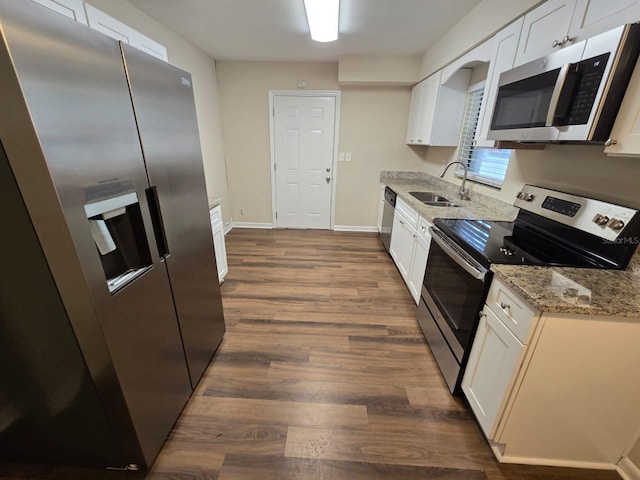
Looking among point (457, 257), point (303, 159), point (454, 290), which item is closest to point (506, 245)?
point (457, 257)

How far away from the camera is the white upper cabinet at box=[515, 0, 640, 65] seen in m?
1.11

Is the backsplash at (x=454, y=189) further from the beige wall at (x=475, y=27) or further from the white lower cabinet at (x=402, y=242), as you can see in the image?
the beige wall at (x=475, y=27)

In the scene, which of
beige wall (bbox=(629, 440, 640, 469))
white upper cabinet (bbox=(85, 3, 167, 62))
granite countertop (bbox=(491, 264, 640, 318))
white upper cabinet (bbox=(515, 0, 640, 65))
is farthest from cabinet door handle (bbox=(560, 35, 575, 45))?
white upper cabinet (bbox=(85, 3, 167, 62))

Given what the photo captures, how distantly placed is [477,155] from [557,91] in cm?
177

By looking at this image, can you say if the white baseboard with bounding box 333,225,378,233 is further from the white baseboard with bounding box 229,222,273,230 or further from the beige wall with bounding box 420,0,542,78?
the beige wall with bounding box 420,0,542,78

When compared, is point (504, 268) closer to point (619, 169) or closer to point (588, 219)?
point (588, 219)

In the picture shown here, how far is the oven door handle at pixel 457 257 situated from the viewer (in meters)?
1.37

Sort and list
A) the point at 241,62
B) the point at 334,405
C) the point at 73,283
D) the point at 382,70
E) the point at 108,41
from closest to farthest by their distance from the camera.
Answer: the point at 73,283 → the point at 108,41 → the point at 334,405 → the point at 382,70 → the point at 241,62

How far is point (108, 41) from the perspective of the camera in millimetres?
976

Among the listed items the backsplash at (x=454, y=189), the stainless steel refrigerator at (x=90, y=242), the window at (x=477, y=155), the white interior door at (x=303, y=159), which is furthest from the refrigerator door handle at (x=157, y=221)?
the white interior door at (x=303, y=159)

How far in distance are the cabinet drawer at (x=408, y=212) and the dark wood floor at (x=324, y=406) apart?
76 cm

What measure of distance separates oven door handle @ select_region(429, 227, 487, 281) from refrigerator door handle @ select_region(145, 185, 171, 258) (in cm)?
155

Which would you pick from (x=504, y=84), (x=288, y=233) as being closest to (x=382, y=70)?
(x=504, y=84)

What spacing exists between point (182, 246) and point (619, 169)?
2263mm
